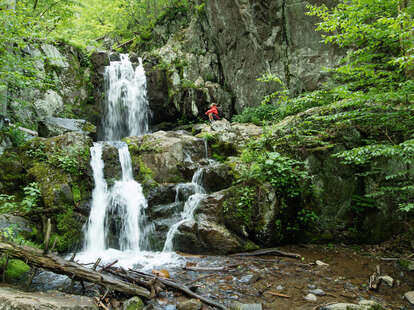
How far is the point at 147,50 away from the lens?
17984mm

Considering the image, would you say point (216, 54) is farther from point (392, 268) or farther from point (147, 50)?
point (392, 268)

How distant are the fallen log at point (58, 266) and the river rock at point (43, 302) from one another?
0.88ft

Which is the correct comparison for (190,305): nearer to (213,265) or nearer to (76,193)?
(213,265)

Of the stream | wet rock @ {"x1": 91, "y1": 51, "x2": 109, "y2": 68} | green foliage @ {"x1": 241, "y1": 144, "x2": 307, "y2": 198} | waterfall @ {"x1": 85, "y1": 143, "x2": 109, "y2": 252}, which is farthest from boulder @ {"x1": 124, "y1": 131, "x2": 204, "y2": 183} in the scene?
wet rock @ {"x1": 91, "y1": 51, "x2": 109, "y2": 68}

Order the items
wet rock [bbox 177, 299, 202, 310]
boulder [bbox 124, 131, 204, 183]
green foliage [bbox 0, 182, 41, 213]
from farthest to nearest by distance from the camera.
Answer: boulder [bbox 124, 131, 204, 183] → green foliage [bbox 0, 182, 41, 213] → wet rock [bbox 177, 299, 202, 310]

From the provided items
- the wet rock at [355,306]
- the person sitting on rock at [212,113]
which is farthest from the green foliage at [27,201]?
the person sitting on rock at [212,113]


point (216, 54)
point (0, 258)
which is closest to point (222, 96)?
point (216, 54)

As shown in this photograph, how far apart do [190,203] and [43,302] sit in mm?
4383

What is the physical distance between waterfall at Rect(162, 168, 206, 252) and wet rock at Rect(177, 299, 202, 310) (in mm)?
2647

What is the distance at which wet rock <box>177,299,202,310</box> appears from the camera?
3.37 metres

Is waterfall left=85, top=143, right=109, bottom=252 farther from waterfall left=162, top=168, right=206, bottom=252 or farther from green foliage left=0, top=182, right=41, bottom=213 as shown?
waterfall left=162, top=168, right=206, bottom=252

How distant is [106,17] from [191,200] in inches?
755

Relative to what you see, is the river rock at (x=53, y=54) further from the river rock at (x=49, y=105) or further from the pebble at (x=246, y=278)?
the pebble at (x=246, y=278)

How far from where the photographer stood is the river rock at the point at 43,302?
2.48 metres
